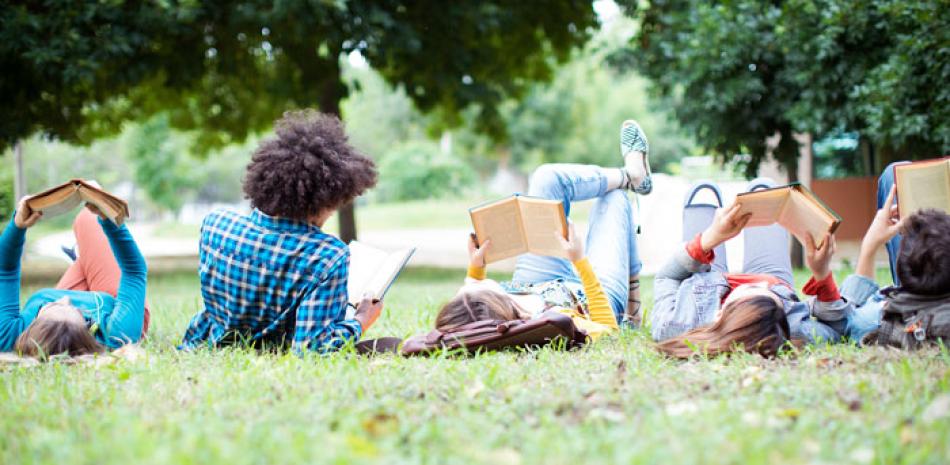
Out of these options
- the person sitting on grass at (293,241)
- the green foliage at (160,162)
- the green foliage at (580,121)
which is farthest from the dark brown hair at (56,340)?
the green foliage at (160,162)

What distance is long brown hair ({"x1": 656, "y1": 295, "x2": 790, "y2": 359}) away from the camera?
12.8 feet

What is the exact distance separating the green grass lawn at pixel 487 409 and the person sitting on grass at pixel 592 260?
21.4 inches

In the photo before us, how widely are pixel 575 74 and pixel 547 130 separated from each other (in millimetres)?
2830

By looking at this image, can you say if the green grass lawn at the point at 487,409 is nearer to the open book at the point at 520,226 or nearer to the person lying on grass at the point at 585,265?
the person lying on grass at the point at 585,265

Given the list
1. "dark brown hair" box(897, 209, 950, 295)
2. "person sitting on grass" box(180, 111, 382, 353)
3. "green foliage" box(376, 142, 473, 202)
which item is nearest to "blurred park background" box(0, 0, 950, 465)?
"person sitting on grass" box(180, 111, 382, 353)

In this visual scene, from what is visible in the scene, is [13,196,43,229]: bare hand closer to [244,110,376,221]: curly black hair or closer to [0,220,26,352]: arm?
[0,220,26,352]: arm

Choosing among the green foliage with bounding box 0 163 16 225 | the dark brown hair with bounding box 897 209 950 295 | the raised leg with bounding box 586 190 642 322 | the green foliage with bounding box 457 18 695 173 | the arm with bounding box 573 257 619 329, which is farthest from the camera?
the green foliage with bounding box 457 18 695 173

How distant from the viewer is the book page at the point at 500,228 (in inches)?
179

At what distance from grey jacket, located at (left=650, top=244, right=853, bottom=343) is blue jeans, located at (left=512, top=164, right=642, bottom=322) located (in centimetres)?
63

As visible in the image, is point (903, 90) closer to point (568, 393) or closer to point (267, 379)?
point (568, 393)

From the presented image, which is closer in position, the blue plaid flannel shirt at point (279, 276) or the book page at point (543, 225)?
the blue plaid flannel shirt at point (279, 276)

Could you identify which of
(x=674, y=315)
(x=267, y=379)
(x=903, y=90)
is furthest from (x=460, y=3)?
(x=267, y=379)

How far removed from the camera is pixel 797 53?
10406mm

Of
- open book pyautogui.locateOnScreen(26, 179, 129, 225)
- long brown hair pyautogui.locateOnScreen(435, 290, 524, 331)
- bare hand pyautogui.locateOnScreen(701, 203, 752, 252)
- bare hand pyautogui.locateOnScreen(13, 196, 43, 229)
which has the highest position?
open book pyautogui.locateOnScreen(26, 179, 129, 225)
